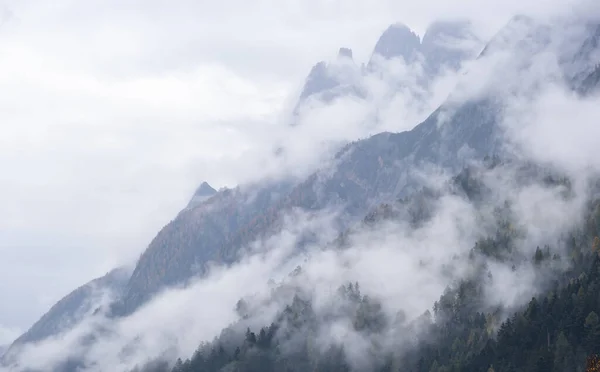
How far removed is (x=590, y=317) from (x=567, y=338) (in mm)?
7154

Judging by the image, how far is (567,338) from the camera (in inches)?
7741

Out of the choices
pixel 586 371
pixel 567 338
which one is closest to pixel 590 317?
pixel 567 338

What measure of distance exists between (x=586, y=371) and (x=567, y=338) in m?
19.0

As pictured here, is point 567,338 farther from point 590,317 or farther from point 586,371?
point 586,371

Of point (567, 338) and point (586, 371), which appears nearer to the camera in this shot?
point (586, 371)

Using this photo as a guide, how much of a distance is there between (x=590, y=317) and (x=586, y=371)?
19.8m

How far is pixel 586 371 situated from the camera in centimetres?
17800

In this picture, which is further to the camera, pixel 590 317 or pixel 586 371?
pixel 590 317

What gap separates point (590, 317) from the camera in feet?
639

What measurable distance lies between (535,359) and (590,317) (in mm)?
15635

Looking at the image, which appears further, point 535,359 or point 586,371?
point 535,359
